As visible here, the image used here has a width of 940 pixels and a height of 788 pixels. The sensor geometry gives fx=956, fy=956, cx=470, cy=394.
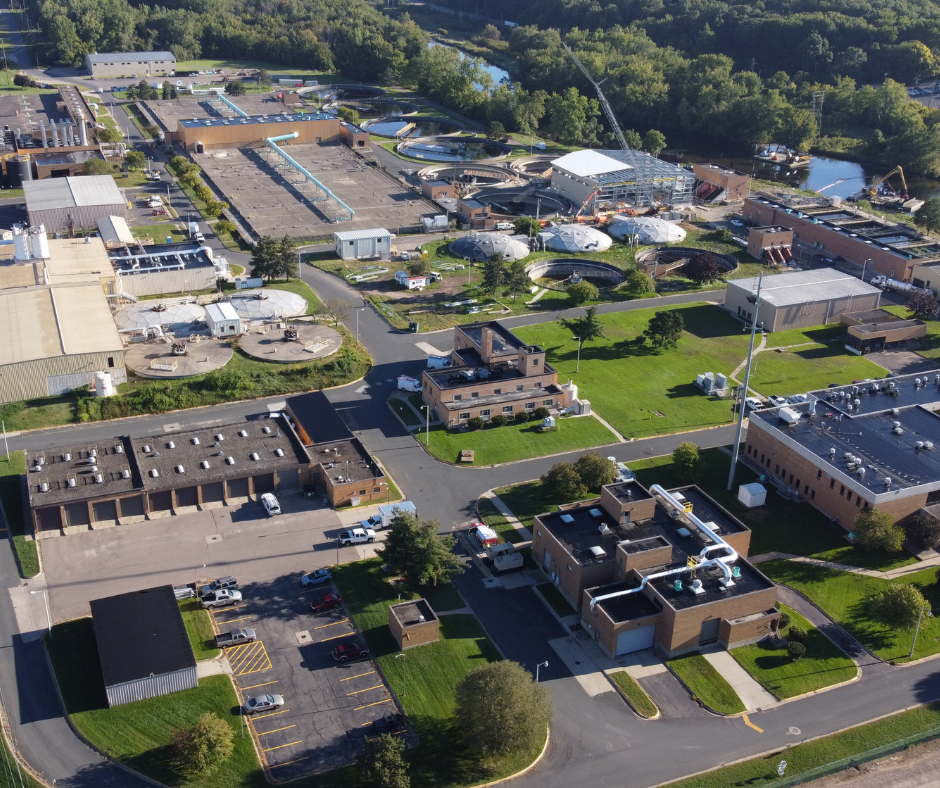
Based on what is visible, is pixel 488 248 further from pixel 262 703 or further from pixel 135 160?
pixel 262 703

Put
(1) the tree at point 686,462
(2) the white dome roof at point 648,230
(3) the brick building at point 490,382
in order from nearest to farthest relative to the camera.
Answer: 1. (1) the tree at point 686,462
2. (3) the brick building at point 490,382
3. (2) the white dome roof at point 648,230

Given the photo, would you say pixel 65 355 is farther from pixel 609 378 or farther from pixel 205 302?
pixel 609 378

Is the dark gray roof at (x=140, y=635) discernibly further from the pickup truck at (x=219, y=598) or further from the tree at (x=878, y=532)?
the tree at (x=878, y=532)

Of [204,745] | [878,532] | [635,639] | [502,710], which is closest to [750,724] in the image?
[635,639]

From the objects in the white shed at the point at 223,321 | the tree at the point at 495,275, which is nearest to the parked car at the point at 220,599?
the white shed at the point at 223,321

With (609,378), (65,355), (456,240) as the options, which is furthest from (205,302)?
(609,378)
